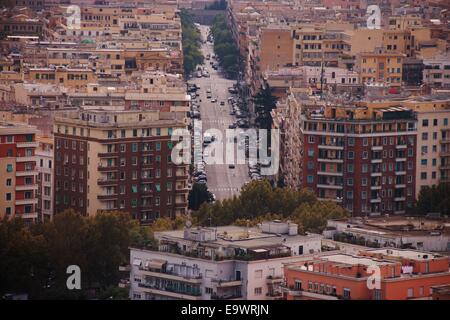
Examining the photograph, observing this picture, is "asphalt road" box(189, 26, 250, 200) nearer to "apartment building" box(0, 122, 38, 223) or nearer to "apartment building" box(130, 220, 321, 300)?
"apartment building" box(0, 122, 38, 223)

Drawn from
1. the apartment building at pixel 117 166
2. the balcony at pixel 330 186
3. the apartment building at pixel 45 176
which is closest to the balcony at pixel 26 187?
the apartment building at pixel 117 166

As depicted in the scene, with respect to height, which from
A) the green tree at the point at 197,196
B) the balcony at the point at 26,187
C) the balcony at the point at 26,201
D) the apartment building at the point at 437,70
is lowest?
the green tree at the point at 197,196

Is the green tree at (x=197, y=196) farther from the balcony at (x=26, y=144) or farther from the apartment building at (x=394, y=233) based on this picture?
the apartment building at (x=394, y=233)

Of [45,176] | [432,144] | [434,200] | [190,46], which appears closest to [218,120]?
[432,144]

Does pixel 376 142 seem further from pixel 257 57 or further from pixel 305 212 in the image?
pixel 257 57

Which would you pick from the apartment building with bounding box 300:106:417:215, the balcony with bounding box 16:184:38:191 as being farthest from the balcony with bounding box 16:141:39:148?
the apartment building with bounding box 300:106:417:215

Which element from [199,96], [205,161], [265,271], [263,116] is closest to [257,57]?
[199,96]
